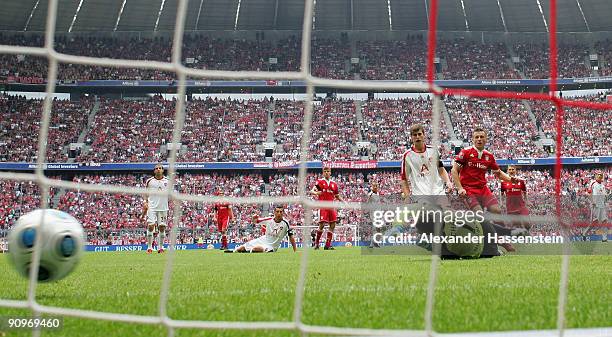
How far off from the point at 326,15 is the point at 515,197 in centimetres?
2681

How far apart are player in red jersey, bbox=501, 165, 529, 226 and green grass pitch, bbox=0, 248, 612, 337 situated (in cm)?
389

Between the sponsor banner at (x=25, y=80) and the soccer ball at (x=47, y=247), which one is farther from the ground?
the sponsor banner at (x=25, y=80)

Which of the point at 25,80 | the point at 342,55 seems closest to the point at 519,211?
the point at 25,80

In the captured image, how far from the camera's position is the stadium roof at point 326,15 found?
33688 mm

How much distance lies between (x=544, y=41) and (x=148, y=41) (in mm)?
21497

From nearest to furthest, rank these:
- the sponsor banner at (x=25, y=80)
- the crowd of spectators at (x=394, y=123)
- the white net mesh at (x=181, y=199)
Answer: the white net mesh at (x=181, y=199) → the crowd of spectators at (x=394, y=123) → the sponsor banner at (x=25, y=80)

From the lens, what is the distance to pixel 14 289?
17.1ft

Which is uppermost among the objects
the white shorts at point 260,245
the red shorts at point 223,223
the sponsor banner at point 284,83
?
the sponsor banner at point 284,83

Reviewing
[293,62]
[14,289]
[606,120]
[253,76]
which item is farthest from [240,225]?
[253,76]

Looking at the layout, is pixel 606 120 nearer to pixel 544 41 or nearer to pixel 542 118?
pixel 542 118

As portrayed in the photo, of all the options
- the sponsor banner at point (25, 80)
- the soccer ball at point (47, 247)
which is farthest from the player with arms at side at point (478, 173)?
the sponsor banner at point (25, 80)

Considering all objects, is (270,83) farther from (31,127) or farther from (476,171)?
(476,171)

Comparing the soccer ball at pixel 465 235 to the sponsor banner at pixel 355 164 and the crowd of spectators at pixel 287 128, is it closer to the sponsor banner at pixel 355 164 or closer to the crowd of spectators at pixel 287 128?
the sponsor banner at pixel 355 164

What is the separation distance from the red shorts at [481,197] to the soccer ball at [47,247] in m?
5.67
